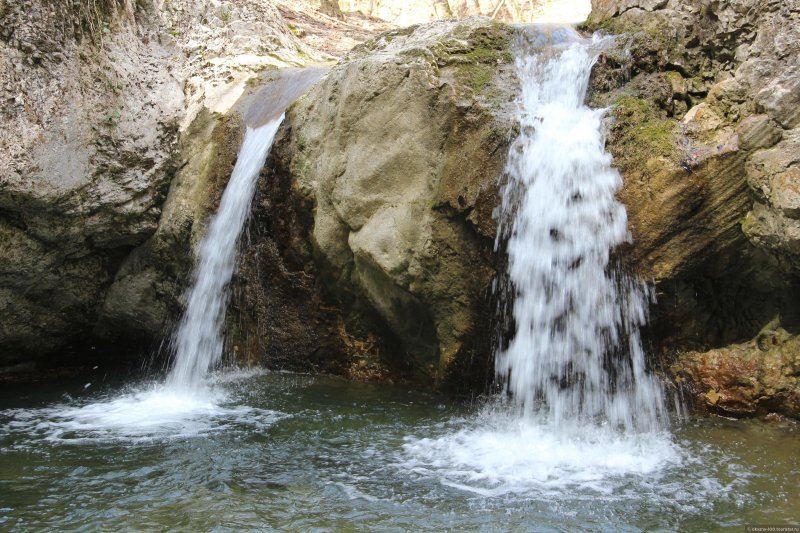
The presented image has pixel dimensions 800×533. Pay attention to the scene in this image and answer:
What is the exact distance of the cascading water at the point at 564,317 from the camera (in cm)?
477

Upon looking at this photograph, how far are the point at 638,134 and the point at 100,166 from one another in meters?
5.95

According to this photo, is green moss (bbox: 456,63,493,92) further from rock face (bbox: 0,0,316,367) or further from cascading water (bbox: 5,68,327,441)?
rock face (bbox: 0,0,316,367)

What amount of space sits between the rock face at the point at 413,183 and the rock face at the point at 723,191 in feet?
4.07

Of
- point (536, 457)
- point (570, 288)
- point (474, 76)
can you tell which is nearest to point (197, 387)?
point (536, 457)

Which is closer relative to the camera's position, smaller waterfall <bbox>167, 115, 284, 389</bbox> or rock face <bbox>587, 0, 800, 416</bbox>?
rock face <bbox>587, 0, 800, 416</bbox>

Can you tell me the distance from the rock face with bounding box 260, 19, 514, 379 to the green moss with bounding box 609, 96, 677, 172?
37.0 inches

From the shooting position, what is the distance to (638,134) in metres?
5.24

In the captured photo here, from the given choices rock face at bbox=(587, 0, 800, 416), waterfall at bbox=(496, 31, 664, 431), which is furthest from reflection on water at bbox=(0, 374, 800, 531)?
rock face at bbox=(587, 0, 800, 416)

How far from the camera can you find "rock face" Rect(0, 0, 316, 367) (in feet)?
22.5

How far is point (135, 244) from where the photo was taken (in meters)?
7.97

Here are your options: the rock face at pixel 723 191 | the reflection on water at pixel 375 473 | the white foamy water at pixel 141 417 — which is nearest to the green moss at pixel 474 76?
the rock face at pixel 723 191

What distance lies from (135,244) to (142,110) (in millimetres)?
1732

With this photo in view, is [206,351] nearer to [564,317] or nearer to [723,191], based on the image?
[564,317]

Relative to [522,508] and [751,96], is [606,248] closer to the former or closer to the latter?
[751,96]
